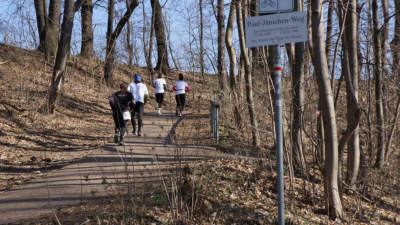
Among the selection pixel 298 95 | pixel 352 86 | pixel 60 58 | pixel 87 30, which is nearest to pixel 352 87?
pixel 352 86

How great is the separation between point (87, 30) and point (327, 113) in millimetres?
17471

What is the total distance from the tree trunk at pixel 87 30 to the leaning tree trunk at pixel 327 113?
1673cm

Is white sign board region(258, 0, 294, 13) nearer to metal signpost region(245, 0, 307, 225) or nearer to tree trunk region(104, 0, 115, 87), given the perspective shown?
metal signpost region(245, 0, 307, 225)

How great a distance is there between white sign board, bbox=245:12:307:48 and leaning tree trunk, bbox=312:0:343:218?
55.9 inches

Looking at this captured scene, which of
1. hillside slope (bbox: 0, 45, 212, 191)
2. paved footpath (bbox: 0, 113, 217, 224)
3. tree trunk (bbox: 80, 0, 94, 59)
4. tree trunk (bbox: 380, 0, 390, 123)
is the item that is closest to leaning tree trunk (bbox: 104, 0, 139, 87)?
hillside slope (bbox: 0, 45, 212, 191)

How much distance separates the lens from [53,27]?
16.1 meters

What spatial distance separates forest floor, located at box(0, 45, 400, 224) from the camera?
189 inches

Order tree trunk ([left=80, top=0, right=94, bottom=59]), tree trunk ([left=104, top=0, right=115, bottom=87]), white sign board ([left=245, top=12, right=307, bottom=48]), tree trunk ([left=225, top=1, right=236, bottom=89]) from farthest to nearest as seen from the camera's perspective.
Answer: tree trunk ([left=80, top=0, right=94, bottom=59]), tree trunk ([left=104, top=0, right=115, bottom=87]), tree trunk ([left=225, top=1, right=236, bottom=89]), white sign board ([left=245, top=12, right=307, bottom=48])

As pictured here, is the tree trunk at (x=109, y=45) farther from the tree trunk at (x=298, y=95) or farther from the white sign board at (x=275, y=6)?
the white sign board at (x=275, y=6)

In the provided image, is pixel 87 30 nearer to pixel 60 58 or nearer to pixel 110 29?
pixel 110 29

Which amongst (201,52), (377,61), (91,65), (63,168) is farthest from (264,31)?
(91,65)

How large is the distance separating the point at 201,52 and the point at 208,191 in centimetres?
376

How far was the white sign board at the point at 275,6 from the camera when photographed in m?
3.81

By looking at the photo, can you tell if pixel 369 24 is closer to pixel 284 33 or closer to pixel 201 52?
pixel 201 52
